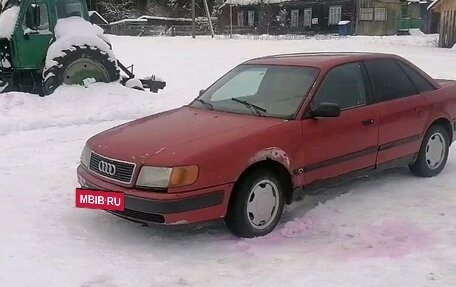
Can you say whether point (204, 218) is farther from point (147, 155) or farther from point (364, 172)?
point (364, 172)

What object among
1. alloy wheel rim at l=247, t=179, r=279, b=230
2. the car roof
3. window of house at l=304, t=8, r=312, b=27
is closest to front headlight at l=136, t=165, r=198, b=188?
alloy wheel rim at l=247, t=179, r=279, b=230

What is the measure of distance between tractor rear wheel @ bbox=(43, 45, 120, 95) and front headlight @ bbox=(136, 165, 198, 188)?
746cm

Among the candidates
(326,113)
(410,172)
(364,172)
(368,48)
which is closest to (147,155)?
(326,113)

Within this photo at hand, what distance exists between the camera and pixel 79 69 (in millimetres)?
11547

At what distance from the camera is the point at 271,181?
A: 482 centimetres

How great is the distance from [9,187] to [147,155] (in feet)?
7.78

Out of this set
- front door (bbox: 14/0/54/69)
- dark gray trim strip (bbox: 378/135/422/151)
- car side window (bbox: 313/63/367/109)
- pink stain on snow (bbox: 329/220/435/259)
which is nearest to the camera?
pink stain on snow (bbox: 329/220/435/259)

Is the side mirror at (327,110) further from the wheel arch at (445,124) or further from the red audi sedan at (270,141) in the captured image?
the wheel arch at (445,124)

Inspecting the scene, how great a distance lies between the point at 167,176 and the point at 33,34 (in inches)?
330

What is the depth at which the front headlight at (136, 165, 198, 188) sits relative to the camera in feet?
14.2

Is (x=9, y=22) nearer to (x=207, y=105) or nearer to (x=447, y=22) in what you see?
(x=207, y=105)

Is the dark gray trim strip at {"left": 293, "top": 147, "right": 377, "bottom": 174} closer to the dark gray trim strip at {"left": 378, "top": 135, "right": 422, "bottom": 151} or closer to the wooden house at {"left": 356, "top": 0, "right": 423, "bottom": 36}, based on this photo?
the dark gray trim strip at {"left": 378, "top": 135, "right": 422, "bottom": 151}

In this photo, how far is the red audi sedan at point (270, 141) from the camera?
4418 mm

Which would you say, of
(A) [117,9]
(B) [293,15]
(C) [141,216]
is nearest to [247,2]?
(B) [293,15]
